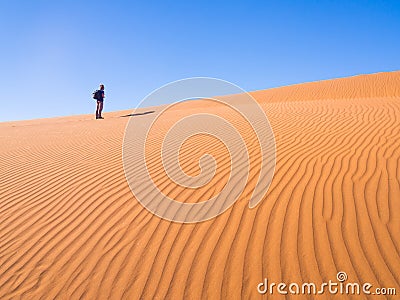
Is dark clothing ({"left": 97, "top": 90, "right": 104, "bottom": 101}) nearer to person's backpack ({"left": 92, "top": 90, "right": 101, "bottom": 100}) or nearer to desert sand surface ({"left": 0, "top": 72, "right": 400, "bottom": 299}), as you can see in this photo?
person's backpack ({"left": 92, "top": 90, "right": 101, "bottom": 100})

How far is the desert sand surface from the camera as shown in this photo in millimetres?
2701

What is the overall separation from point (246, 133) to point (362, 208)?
4538mm

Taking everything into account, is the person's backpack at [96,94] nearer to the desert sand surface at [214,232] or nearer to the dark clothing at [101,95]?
the dark clothing at [101,95]

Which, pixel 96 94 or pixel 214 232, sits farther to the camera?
pixel 96 94

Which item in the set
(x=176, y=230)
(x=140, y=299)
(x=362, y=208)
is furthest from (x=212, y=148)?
(x=140, y=299)

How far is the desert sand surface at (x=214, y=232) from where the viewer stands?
2.70m

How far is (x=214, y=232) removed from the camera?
3.38 meters

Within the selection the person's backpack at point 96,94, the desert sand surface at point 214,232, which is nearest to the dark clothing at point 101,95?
Answer: the person's backpack at point 96,94

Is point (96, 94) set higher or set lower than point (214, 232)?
higher

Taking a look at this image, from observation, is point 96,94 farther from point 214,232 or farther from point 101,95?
point 214,232

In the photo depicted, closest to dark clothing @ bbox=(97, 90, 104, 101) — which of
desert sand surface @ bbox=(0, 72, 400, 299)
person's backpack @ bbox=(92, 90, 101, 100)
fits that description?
person's backpack @ bbox=(92, 90, 101, 100)

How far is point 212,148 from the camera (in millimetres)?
6605

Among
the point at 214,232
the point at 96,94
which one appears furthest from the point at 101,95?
the point at 214,232

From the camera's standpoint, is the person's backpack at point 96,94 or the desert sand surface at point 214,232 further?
the person's backpack at point 96,94
